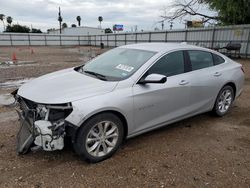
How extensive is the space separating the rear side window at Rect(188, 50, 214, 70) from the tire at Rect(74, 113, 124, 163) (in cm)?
190

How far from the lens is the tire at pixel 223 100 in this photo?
440 centimetres

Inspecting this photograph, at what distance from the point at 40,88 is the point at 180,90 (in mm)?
2191

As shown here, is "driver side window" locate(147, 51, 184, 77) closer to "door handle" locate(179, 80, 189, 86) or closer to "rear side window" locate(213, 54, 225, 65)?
"door handle" locate(179, 80, 189, 86)

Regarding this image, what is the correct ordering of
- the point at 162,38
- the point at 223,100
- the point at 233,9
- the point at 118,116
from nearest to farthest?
1. the point at 118,116
2. the point at 223,100
3. the point at 233,9
4. the point at 162,38

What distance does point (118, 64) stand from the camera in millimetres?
3510

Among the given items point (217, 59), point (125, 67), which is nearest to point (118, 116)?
point (125, 67)

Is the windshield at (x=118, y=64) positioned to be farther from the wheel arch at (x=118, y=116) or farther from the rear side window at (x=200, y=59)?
the rear side window at (x=200, y=59)

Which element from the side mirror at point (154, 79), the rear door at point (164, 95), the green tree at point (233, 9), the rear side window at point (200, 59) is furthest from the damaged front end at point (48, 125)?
the green tree at point (233, 9)

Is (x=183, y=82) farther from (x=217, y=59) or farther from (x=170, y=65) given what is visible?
(x=217, y=59)


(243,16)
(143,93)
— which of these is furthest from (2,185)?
(243,16)

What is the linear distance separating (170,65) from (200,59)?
2.85 ft

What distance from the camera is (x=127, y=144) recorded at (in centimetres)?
342

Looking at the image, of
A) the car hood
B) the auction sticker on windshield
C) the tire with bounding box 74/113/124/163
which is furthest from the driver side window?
the tire with bounding box 74/113/124/163

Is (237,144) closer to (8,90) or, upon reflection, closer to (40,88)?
(40,88)
